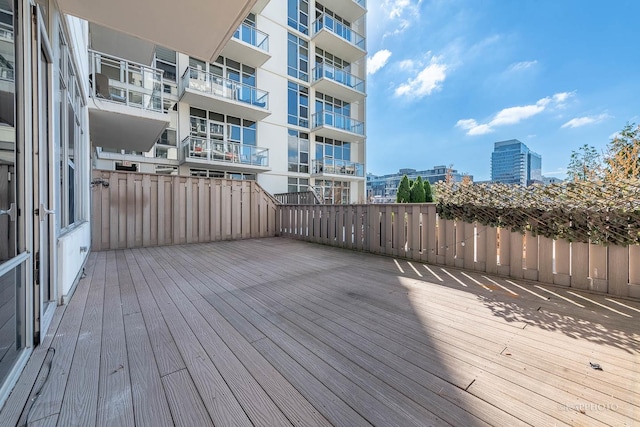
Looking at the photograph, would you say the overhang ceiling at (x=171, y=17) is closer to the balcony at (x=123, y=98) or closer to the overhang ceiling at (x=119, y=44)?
the balcony at (x=123, y=98)

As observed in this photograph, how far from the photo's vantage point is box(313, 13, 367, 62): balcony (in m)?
14.7

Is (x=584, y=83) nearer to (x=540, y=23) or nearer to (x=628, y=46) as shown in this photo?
(x=628, y=46)

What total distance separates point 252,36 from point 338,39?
5773 mm

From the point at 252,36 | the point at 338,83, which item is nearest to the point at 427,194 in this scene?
the point at 338,83

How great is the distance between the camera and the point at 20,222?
61.8 inches

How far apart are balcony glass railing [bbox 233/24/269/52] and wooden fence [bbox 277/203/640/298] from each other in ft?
32.9

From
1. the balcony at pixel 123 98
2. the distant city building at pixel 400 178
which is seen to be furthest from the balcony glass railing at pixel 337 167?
the balcony at pixel 123 98

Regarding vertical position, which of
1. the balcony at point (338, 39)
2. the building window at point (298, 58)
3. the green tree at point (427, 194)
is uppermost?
the balcony at point (338, 39)

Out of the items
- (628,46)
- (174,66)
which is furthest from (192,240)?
(628,46)

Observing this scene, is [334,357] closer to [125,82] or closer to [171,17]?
[171,17]

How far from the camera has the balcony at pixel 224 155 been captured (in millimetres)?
10203

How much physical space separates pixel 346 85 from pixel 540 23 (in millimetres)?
9214

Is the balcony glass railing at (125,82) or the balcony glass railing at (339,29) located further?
the balcony glass railing at (339,29)

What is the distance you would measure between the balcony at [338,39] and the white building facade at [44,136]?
1388 centimetres
